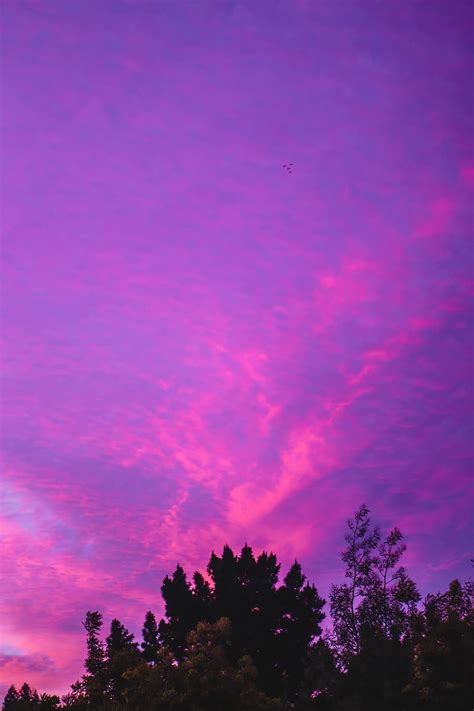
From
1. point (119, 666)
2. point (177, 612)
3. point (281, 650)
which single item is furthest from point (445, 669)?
point (177, 612)

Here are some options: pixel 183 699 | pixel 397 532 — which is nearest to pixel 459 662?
pixel 183 699

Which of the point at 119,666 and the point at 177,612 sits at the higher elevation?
the point at 177,612

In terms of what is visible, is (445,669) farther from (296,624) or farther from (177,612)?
(177,612)

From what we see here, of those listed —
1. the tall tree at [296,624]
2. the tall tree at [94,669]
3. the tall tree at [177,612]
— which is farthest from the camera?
the tall tree at [177,612]

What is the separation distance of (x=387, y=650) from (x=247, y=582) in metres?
31.4

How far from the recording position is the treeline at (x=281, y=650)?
869 inches

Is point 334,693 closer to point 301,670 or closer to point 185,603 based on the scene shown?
point 301,670

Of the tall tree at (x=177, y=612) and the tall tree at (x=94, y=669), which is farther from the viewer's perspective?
the tall tree at (x=177, y=612)

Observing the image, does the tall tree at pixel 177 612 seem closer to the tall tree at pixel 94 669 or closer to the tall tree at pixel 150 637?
the tall tree at pixel 150 637

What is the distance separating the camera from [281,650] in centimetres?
5409

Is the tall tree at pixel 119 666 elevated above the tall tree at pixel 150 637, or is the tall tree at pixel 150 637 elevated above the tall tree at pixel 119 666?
the tall tree at pixel 150 637

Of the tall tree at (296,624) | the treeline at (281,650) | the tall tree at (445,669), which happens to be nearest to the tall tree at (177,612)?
the treeline at (281,650)

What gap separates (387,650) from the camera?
31.4m

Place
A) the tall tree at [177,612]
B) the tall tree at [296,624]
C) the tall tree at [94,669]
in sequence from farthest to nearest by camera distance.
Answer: the tall tree at [177,612], the tall tree at [296,624], the tall tree at [94,669]
